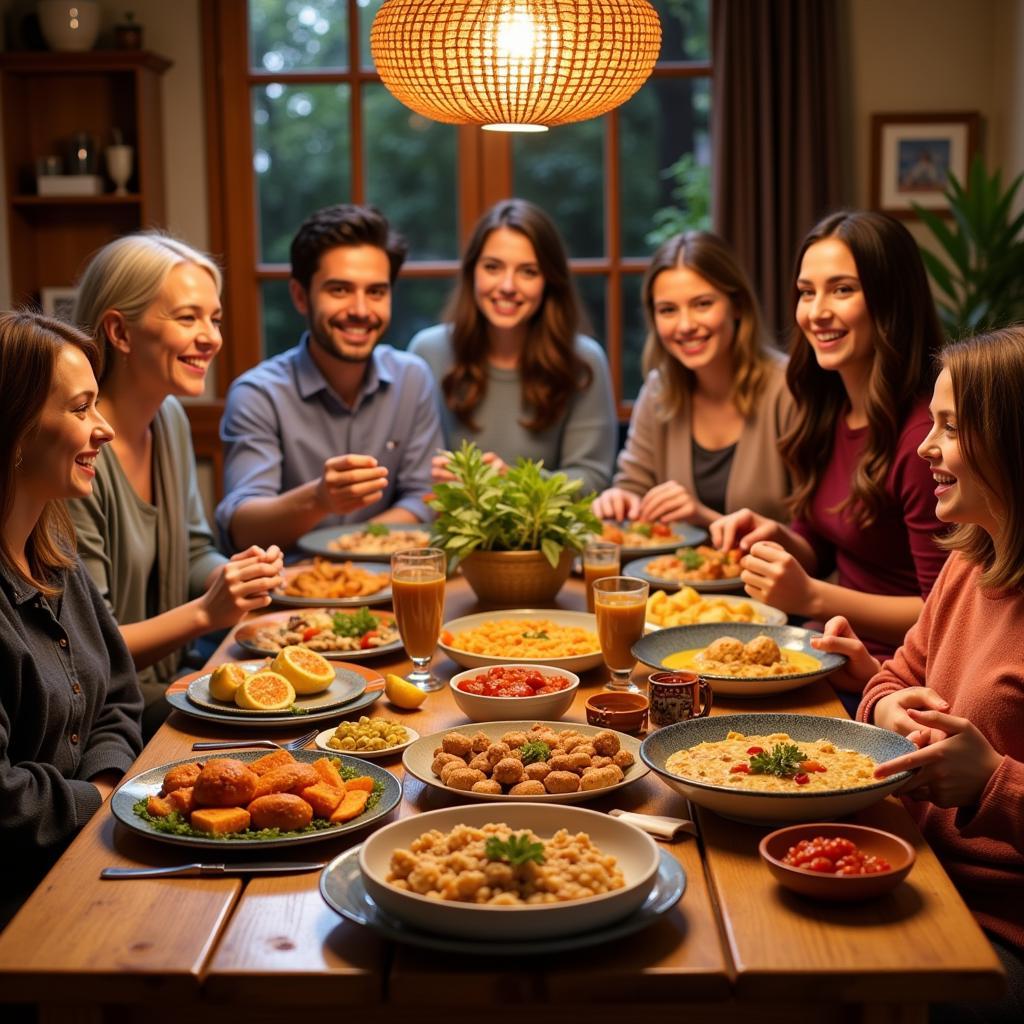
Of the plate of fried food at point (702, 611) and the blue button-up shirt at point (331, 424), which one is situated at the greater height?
the blue button-up shirt at point (331, 424)

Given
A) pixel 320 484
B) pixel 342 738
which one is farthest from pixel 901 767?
pixel 320 484

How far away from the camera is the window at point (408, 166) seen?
212 inches

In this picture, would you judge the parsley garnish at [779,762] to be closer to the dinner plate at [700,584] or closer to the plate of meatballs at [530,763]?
the plate of meatballs at [530,763]

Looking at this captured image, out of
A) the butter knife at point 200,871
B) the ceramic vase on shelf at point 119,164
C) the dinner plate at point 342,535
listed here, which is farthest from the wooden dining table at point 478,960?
the ceramic vase on shelf at point 119,164

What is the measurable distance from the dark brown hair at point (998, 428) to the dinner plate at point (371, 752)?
0.84 m

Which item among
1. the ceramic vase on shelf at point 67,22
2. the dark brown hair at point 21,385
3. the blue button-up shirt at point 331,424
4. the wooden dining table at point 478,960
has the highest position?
the ceramic vase on shelf at point 67,22

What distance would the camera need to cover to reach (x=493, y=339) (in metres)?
4.19

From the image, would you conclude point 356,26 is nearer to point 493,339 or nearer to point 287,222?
point 287,222

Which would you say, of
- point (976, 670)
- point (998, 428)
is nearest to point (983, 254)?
point (998, 428)

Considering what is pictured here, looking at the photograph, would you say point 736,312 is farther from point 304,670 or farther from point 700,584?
point 304,670

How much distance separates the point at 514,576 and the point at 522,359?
1603 mm

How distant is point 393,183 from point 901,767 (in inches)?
173

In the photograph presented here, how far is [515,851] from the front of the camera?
134cm

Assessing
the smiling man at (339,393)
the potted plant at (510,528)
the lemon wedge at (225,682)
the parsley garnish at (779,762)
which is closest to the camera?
the parsley garnish at (779,762)
